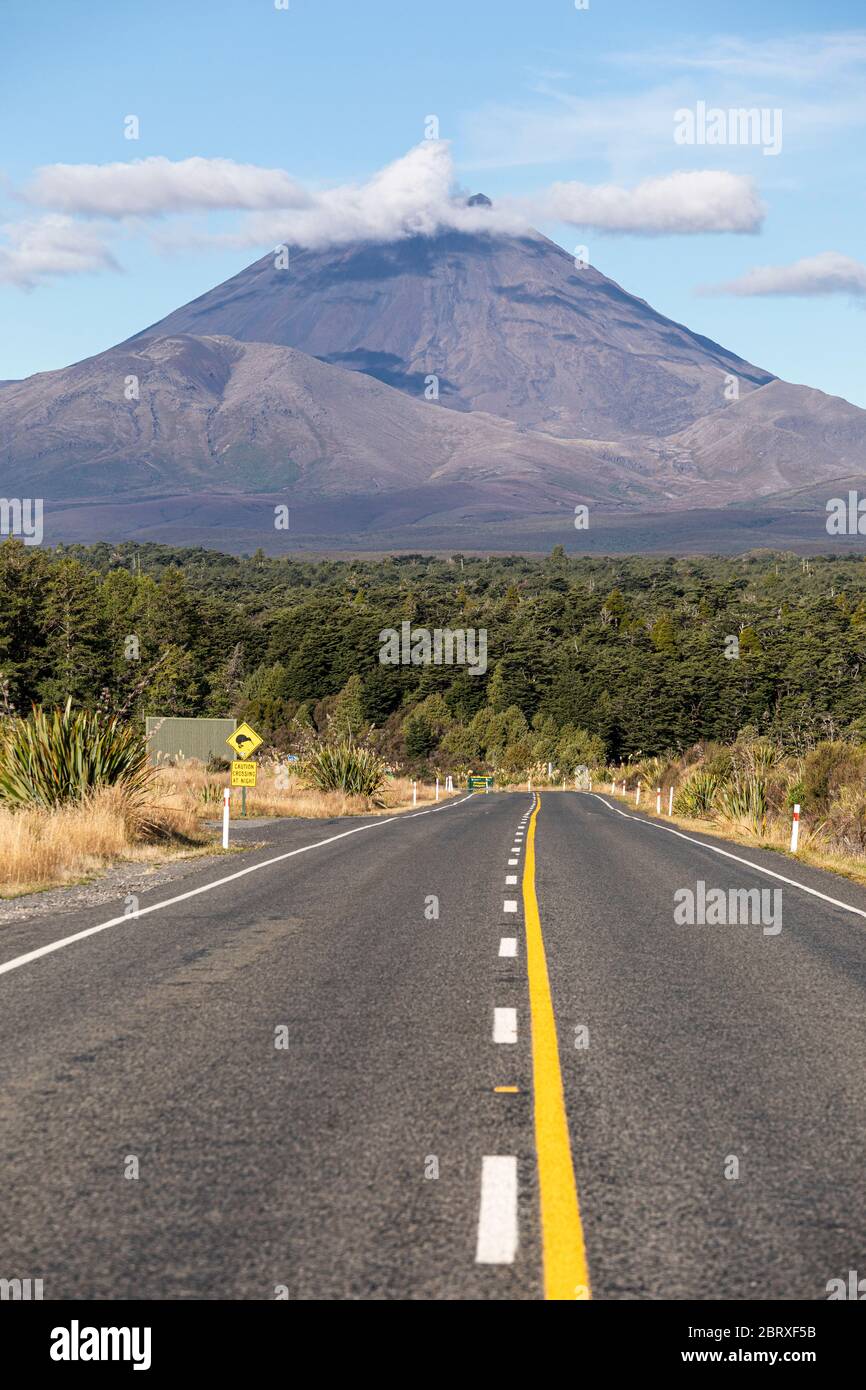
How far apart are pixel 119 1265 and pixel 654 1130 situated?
8.11 ft

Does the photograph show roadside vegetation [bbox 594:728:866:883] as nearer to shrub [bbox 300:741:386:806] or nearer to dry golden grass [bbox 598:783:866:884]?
dry golden grass [bbox 598:783:866:884]

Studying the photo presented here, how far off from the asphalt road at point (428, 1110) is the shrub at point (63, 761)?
7.72 meters

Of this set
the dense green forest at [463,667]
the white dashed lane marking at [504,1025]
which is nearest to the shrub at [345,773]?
the dense green forest at [463,667]

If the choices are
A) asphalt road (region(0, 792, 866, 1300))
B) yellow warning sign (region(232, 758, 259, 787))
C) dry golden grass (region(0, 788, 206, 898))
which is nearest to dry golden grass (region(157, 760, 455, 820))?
yellow warning sign (region(232, 758, 259, 787))

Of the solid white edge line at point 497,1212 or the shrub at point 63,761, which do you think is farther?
the shrub at point 63,761

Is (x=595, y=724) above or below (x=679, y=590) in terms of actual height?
below

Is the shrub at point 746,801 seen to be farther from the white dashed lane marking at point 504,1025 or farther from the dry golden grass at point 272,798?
the white dashed lane marking at point 504,1025

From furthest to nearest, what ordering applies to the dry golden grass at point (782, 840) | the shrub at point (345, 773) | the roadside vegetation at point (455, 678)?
the roadside vegetation at point (455, 678) < the shrub at point (345, 773) < the dry golden grass at point (782, 840)

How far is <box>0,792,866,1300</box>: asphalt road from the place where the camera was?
4.63 metres

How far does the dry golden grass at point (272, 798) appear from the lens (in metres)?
34.8

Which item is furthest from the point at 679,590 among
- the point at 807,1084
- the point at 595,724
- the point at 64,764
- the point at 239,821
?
the point at 807,1084

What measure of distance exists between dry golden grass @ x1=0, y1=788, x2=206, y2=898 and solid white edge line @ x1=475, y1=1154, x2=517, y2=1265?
1008 cm

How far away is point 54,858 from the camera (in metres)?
16.6

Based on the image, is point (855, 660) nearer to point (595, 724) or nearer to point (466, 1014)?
point (595, 724)
